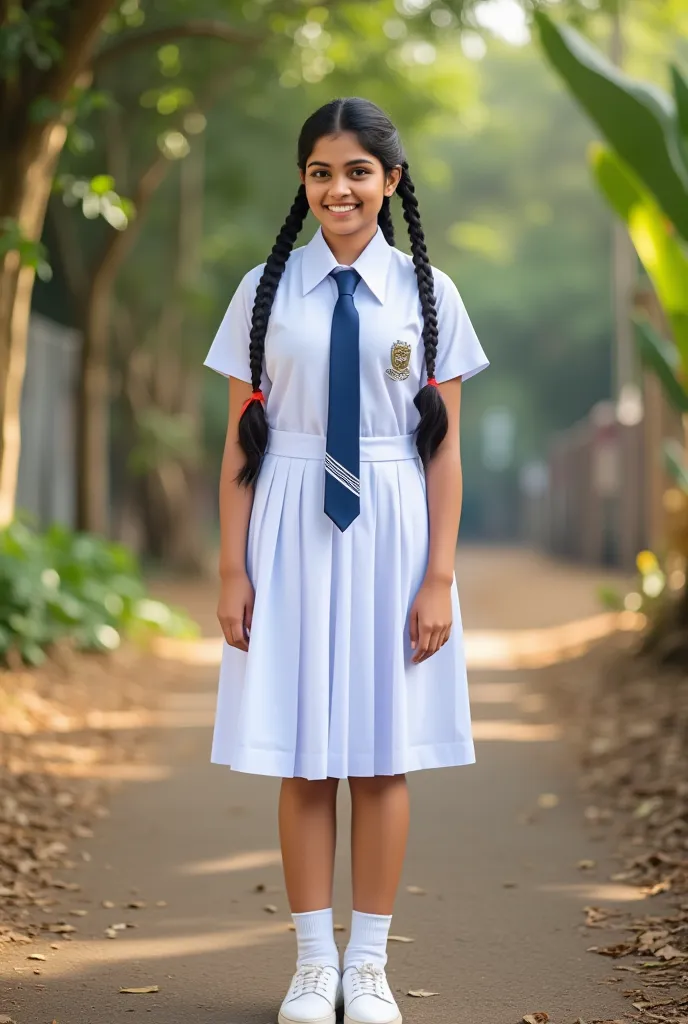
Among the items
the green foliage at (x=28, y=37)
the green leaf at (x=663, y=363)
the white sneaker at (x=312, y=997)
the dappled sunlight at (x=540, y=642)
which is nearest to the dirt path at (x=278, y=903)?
the white sneaker at (x=312, y=997)

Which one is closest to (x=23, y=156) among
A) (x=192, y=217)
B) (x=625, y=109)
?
(x=625, y=109)

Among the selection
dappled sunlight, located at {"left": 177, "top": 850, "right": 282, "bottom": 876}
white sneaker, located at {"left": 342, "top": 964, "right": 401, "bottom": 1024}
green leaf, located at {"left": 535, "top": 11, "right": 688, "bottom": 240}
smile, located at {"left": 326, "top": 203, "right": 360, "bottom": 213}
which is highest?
green leaf, located at {"left": 535, "top": 11, "right": 688, "bottom": 240}

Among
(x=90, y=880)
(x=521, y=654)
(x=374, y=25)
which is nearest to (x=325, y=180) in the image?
(x=90, y=880)

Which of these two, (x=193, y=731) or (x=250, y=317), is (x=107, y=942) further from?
(x=193, y=731)

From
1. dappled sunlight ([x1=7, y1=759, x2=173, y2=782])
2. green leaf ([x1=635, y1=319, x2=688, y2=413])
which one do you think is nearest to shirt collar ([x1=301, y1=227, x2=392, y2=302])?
dappled sunlight ([x1=7, y1=759, x2=173, y2=782])

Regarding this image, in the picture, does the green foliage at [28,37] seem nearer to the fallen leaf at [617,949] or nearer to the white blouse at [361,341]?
the white blouse at [361,341]

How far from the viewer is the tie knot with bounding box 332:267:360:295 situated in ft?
11.2

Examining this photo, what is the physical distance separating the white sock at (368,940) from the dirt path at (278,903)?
0.17 meters

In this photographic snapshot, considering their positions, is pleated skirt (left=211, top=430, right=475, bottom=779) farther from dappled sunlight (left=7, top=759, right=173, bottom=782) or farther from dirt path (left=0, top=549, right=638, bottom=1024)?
dappled sunlight (left=7, top=759, right=173, bottom=782)

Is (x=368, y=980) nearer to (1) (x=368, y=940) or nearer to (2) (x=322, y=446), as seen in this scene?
(1) (x=368, y=940)

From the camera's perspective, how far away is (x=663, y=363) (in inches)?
295

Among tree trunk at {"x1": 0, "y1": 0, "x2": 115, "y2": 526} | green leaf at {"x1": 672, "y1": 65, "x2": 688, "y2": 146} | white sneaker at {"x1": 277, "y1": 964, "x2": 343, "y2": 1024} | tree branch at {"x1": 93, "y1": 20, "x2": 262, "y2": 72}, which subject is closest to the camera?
white sneaker at {"x1": 277, "y1": 964, "x2": 343, "y2": 1024}

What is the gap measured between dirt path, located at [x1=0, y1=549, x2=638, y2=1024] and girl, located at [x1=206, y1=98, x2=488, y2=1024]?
0.38 metres

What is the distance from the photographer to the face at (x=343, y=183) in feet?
11.1
